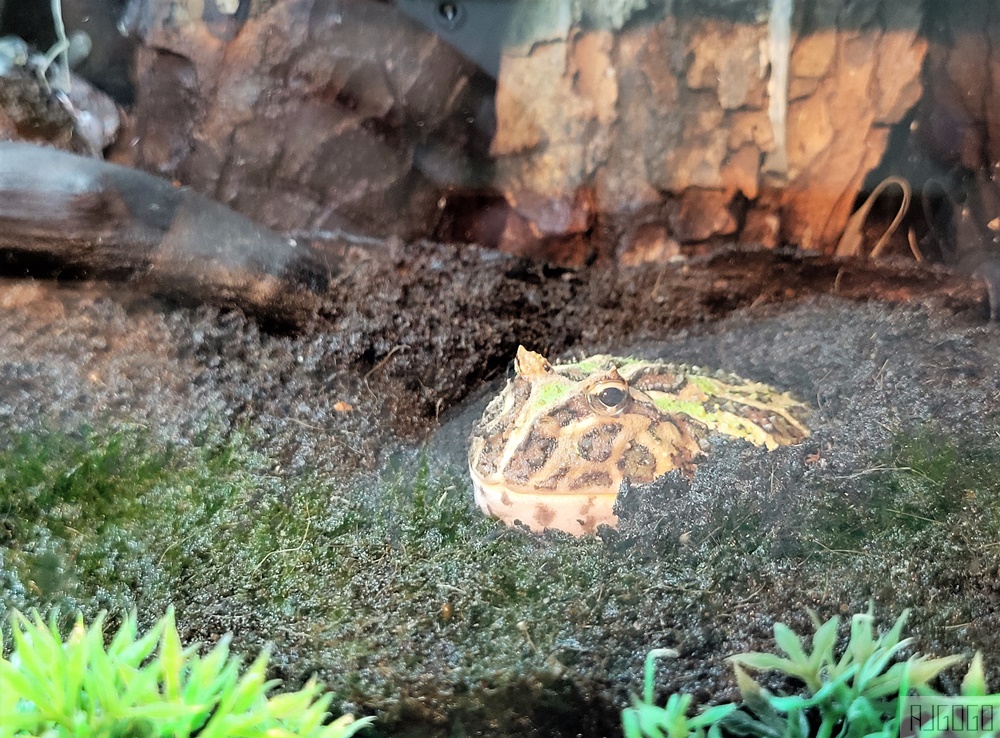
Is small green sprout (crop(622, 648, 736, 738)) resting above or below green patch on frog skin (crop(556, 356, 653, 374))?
below

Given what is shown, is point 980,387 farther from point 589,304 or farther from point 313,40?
point 313,40

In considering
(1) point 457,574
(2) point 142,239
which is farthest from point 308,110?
(1) point 457,574

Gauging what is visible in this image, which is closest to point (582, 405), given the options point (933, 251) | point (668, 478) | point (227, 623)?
point (668, 478)

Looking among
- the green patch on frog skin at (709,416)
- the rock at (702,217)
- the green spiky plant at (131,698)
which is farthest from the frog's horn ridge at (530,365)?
the green spiky plant at (131,698)

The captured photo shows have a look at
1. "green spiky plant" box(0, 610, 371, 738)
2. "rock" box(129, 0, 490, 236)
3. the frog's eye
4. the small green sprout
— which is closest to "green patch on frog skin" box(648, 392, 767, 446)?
the frog's eye

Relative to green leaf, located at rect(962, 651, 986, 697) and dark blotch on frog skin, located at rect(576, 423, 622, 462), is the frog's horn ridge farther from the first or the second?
green leaf, located at rect(962, 651, 986, 697)

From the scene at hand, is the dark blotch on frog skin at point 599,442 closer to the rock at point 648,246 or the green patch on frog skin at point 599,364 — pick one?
the green patch on frog skin at point 599,364

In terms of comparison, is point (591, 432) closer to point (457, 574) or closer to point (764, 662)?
point (457, 574)
